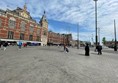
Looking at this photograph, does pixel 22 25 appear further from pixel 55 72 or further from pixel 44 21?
pixel 55 72

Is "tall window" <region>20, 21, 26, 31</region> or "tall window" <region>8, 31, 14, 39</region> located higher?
"tall window" <region>20, 21, 26, 31</region>

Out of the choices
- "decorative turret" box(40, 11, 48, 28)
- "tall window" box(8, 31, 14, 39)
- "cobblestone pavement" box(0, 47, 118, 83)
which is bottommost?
"cobblestone pavement" box(0, 47, 118, 83)

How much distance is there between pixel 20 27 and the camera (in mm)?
61562

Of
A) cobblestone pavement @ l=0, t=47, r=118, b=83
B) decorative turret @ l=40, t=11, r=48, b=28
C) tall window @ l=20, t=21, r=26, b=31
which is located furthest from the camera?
decorative turret @ l=40, t=11, r=48, b=28

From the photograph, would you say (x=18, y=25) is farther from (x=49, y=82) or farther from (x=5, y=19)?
(x=49, y=82)

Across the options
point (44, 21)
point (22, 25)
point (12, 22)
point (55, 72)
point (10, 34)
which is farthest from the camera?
point (44, 21)

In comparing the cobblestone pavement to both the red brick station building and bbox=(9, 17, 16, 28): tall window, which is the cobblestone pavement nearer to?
the red brick station building

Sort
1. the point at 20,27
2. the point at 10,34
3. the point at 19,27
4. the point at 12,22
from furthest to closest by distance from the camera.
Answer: the point at 20,27, the point at 19,27, the point at 12,22, the point at 10,34

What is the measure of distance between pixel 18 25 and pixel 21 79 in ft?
195

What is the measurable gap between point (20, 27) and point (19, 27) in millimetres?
732

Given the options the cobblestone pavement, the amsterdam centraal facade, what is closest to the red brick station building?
the amsterdam centraal facade

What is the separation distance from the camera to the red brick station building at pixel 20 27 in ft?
173

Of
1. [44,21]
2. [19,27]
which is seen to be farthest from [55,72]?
[44,21]

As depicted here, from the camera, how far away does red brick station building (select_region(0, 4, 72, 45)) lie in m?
52.7
